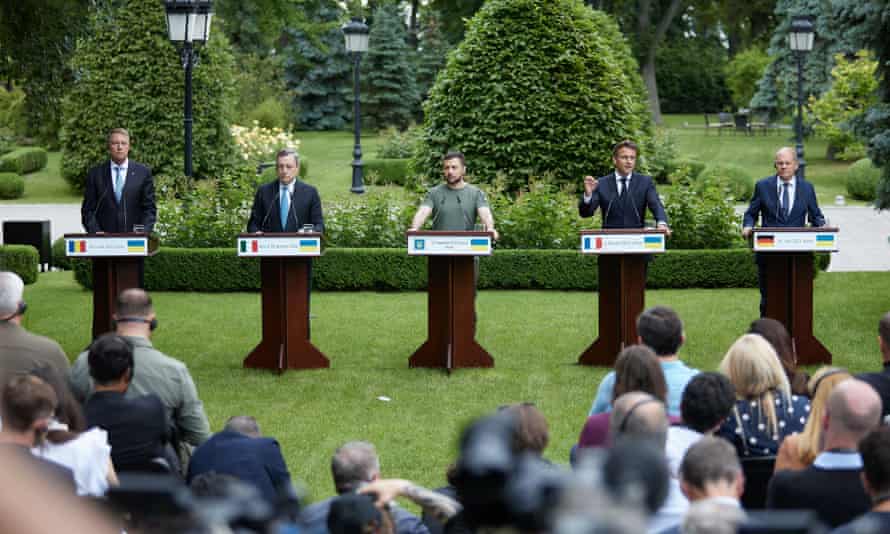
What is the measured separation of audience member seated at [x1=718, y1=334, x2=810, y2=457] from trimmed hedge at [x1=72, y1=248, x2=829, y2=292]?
35.2 ft

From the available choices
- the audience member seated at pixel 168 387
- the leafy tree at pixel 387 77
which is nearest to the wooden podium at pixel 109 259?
the audience member seated at pixel 168 387

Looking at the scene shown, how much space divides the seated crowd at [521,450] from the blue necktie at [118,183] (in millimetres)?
4489

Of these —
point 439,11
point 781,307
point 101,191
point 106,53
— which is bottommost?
point 781,307

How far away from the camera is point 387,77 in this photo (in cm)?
5122

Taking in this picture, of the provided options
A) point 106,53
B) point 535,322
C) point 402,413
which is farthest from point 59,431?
point 106,53

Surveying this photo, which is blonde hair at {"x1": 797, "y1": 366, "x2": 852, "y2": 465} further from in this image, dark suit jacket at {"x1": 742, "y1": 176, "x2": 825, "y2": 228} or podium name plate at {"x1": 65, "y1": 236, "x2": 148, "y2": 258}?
podium name plate at {"x1": 65, "y1": 236, "x2": 148, "y2": 258}

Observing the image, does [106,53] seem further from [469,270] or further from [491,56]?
[469,270]

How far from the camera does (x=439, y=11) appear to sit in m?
54.5

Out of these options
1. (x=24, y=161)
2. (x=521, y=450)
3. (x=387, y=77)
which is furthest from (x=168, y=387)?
(x=387, y=77)

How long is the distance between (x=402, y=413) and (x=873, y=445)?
5.91 m

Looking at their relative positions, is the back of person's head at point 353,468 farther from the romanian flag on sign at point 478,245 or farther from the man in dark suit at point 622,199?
the man in dark suit at point 622,199

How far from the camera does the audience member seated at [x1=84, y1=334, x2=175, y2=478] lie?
516 cm

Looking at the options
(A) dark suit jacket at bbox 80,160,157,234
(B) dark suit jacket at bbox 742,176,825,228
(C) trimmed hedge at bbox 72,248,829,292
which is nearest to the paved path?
(C) trimmed hedge at bbox 72,248,829,292

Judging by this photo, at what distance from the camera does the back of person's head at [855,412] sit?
13.4 feet
